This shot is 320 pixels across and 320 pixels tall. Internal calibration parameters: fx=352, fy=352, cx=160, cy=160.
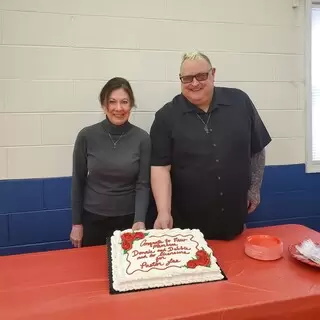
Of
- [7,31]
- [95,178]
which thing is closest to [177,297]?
[95,178]

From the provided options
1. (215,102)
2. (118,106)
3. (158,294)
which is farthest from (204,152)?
(158,294)

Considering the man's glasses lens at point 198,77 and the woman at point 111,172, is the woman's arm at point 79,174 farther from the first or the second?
the man's glasses lens at point 198,77

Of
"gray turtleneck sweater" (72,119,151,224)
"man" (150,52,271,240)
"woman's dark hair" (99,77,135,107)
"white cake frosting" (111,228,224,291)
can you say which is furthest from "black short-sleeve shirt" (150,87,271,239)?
"white cake frosting" (111,228,224,291)

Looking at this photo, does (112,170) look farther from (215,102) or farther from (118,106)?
(215,102)

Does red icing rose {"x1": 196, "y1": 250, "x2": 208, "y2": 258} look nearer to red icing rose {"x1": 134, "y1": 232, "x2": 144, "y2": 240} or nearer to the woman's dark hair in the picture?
red icing rose {"x1": 134, "y1": 232, "x2": 144, "y2": 240}

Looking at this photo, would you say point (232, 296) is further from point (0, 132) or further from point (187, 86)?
point (0, 132)

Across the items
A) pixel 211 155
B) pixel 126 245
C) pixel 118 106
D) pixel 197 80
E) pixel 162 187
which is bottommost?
pixel 126 245

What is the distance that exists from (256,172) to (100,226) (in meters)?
0.92

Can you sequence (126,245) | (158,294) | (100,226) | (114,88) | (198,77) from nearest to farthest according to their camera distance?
(158,294), (126,245), (198,77), (114,88), (100,226)

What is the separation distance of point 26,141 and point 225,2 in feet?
5.03

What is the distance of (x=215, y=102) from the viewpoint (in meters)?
1.81

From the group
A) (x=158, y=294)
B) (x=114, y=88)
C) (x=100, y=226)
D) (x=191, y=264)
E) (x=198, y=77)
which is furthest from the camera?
(x=100, y=226)

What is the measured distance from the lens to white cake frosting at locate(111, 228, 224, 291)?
1.22 m

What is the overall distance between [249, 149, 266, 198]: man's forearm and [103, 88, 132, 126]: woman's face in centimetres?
76
